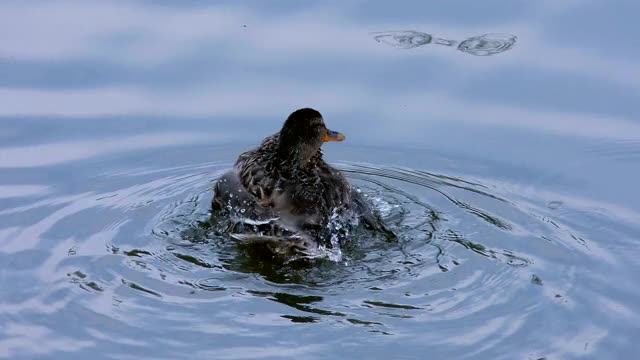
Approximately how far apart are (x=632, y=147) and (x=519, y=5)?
2.32 meters

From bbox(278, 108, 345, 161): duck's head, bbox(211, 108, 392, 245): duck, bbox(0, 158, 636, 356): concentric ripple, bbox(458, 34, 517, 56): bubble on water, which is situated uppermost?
bbox(458, 34, 517, 56): bubble on water

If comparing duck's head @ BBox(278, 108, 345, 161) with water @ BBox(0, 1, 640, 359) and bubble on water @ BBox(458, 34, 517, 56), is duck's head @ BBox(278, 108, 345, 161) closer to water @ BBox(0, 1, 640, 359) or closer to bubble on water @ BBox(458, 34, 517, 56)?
water @ BBox(0, 1, 640, 359)

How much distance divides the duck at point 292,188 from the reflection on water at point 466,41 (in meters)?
2.00

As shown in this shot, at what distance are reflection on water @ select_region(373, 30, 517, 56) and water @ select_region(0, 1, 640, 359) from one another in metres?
0.03

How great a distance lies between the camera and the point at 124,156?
442 inches

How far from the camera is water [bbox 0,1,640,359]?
8641 mm

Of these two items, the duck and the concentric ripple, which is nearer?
the concentric ripple

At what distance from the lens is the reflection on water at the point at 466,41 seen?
1257 cm

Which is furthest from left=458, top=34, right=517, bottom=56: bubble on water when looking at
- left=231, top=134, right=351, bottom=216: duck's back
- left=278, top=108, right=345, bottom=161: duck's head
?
left=231, top=134, right=351, bottom=216: duck's back

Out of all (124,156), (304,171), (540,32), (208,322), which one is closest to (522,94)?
(540,32)

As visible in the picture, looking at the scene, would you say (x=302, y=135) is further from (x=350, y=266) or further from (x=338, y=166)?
(x=350, y=266)

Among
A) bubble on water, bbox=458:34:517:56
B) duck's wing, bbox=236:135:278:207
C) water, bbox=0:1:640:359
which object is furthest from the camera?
bubble on water, bbox=458:34:517:56

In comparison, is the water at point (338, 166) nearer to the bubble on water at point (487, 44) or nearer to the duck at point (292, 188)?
the bubble on water at point (487, 44)

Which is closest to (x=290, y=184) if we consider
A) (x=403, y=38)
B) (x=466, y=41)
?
(x=403, y=38)
